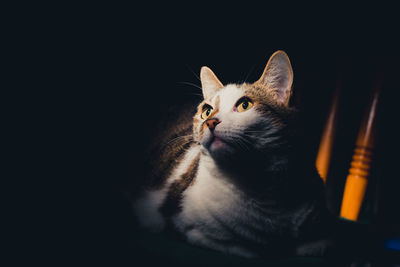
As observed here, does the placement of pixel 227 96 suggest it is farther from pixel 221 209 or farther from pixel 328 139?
pixel 328 139

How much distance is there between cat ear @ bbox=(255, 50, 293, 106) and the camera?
1.59ft

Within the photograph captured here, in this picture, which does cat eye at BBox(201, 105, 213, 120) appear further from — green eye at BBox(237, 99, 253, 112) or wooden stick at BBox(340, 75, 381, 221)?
wooden stick at BBox(340, 75, 381, 221)

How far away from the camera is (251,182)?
1.59 ft

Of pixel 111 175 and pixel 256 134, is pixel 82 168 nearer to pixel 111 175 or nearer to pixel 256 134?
pixel 111 175

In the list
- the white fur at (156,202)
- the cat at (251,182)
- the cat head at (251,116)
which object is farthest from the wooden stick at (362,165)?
the white fur at (156,202)

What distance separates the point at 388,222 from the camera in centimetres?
72

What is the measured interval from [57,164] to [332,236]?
69 cm

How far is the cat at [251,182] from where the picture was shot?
1.53 ft

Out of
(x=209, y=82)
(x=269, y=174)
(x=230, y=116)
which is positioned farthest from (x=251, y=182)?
(x=209, y=82)

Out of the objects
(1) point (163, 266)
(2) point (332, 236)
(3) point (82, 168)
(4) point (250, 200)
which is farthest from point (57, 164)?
(2) point (332, 236)

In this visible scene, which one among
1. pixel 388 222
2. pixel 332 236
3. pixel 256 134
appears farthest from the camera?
pixel 388 222

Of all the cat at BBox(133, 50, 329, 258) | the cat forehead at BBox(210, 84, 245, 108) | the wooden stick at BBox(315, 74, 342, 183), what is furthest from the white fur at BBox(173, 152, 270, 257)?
the wooden stick at BBox(315, 74, 342, 183)

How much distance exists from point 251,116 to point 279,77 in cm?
11

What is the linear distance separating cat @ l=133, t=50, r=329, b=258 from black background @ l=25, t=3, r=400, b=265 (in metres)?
0.10
